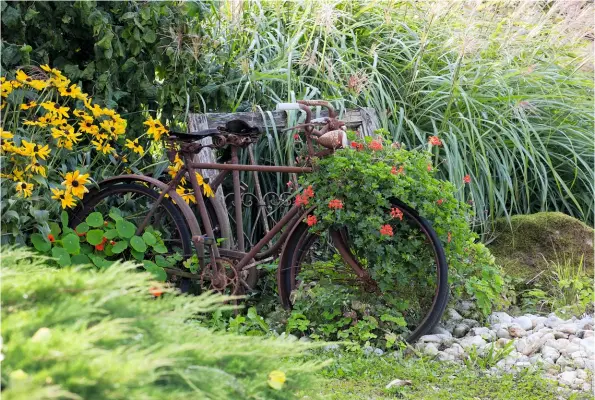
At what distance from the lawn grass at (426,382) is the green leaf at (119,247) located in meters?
1.32

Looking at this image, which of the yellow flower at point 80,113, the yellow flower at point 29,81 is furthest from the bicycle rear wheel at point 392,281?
the yellow flower at point 29,81

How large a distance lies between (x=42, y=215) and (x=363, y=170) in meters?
1.57

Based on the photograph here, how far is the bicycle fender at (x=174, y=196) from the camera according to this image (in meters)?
4.09

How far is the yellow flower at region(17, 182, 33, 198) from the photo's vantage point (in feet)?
12.2

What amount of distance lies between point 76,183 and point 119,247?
0.41 m

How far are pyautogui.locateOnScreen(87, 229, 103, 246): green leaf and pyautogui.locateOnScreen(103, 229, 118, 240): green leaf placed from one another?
0.11 ft

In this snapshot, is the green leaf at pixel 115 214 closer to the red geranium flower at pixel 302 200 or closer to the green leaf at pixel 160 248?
the green leaf at pixel 160 248

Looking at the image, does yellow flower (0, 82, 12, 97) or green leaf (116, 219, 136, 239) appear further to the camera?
green leaf (116, 219, 136, 239)

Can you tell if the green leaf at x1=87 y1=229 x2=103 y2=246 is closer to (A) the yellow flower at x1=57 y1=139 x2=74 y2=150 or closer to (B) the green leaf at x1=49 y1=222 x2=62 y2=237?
(B) the green leaf at x1=49 y1=222 x2=62 y2=237

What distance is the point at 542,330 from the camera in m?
4.00

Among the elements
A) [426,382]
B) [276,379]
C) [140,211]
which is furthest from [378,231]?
[276,379]

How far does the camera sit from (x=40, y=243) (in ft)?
12.9

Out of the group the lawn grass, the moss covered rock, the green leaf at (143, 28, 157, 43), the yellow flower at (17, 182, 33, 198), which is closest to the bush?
the lawn grass

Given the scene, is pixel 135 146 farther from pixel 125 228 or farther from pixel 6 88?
pixel 6 88
